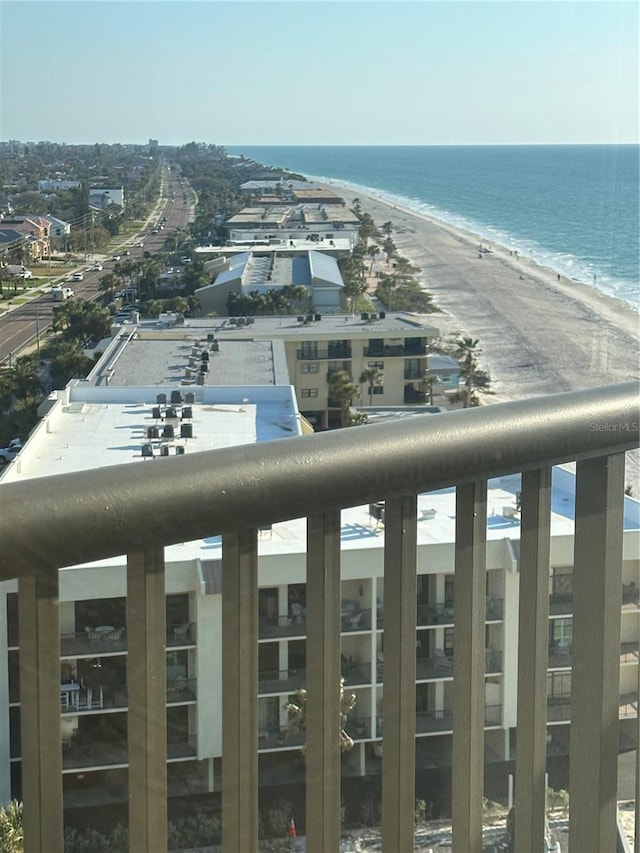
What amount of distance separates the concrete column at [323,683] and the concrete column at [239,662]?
24mm

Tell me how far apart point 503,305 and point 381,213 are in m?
6.07

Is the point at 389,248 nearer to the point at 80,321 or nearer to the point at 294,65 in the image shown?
the point at 80,321

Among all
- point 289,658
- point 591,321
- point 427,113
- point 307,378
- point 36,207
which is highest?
point 427,113

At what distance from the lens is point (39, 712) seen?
33cm

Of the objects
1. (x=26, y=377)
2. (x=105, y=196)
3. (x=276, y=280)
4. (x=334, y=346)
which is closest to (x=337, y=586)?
(x=105, y=196)

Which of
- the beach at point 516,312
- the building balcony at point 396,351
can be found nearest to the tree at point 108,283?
the beach at point 516,312

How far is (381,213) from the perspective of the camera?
1438 cm

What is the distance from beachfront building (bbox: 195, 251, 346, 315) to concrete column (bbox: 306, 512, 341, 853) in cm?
727

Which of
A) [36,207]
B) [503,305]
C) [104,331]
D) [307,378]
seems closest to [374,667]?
[36,207]

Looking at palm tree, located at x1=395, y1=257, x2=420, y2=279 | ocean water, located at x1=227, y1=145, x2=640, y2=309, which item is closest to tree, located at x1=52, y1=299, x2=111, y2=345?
ocean water, located at x1=227, y1=145, x2=640, y2=309

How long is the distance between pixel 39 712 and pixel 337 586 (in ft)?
0.36

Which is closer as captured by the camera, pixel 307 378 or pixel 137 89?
pixel 137 89

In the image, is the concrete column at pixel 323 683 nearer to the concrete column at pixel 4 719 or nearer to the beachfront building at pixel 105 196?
the concrete column at pixel 4 719

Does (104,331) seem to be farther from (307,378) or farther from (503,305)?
(503,305)
